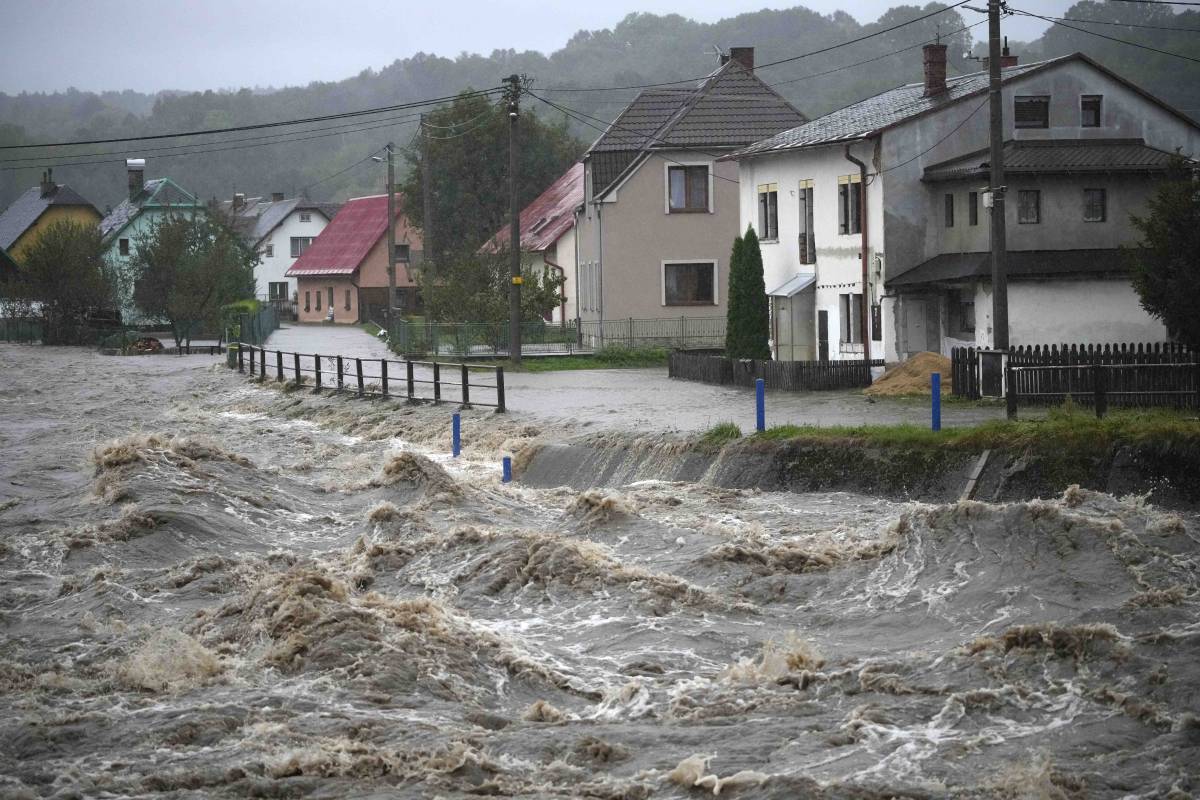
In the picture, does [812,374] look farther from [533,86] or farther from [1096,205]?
[533,86]

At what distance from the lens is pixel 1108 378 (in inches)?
901

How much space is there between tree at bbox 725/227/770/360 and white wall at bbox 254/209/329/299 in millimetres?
71415

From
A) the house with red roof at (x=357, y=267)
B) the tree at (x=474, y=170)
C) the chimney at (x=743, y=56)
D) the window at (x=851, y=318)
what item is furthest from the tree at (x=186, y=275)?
the window at (x=851, y=318)

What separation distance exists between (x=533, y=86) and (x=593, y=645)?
380ft

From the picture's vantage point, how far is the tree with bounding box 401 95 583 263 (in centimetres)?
7681

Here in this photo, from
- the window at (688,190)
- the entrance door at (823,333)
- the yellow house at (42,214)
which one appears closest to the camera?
the entrance door at (823,333)

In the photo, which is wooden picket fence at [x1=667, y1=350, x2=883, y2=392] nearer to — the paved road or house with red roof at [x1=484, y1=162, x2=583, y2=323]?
the paved road

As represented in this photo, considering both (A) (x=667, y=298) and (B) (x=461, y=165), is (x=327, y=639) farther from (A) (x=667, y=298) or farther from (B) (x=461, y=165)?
(B) (x=461, y=165)

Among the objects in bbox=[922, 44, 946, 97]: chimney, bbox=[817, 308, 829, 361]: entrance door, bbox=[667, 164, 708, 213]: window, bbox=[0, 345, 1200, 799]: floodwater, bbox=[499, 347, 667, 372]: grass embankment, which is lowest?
bbox=[0, 345, 1200, 799]: floodwater

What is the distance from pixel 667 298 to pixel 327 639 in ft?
131

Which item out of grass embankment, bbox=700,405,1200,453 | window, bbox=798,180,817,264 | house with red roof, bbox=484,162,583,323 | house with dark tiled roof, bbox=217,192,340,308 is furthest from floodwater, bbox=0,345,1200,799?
house with dark tiled roof, bbox=217,192,340,308

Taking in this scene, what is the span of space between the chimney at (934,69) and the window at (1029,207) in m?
5.74

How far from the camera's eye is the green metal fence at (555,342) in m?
50.6

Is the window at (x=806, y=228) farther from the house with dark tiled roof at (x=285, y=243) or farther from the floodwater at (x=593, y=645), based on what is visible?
the house with dark tiled roof at (x=285, y=243)
